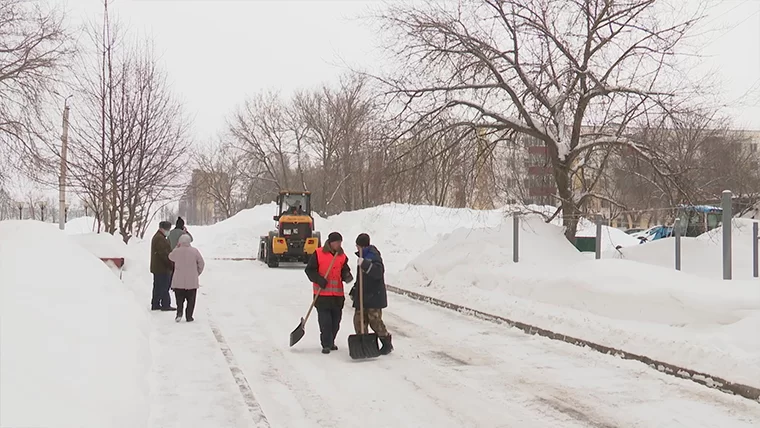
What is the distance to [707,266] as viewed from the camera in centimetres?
1505

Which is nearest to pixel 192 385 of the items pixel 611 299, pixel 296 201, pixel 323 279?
pixel 323 279

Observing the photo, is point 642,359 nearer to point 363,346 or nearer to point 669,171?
point 363,346

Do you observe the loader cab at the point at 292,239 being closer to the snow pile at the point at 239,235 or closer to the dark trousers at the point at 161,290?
the snow pile at the point at 239,235

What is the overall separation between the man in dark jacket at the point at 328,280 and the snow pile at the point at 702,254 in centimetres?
837

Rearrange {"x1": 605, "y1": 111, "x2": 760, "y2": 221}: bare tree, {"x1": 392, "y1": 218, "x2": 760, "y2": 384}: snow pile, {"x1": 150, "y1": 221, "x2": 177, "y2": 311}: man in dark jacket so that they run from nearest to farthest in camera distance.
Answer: {"x1": 392, "y1": 218, "x2": 760, "y2": 384}: snow pile → {"x1": 150, "y1": 221, "x2": 177, "y2": 311}: man in dark jacket → {"x1": 605, "y1": 111, "x2": 760, "y2": 221}: bare tree

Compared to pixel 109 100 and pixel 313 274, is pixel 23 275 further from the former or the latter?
pixel 109 100

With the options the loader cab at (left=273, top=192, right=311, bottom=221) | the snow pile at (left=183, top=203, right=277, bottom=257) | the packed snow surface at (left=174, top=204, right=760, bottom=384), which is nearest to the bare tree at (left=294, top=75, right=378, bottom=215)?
the snow pile at (left=183, top=203, right=277, bottom=257)

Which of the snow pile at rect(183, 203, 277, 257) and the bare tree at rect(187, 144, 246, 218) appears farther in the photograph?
the bare tree at rect(187, 144, 246, 218)

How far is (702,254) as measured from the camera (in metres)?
15.4

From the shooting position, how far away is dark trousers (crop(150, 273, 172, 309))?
13.5m

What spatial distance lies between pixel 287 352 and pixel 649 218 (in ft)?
34.9

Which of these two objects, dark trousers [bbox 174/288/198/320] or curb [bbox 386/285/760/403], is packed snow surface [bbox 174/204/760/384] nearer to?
curb [bbox 386/285/760/403]

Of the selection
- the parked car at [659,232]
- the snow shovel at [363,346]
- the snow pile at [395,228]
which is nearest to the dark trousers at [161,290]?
the snow shovel at [363,346]

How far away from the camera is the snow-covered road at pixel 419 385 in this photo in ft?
21.3
